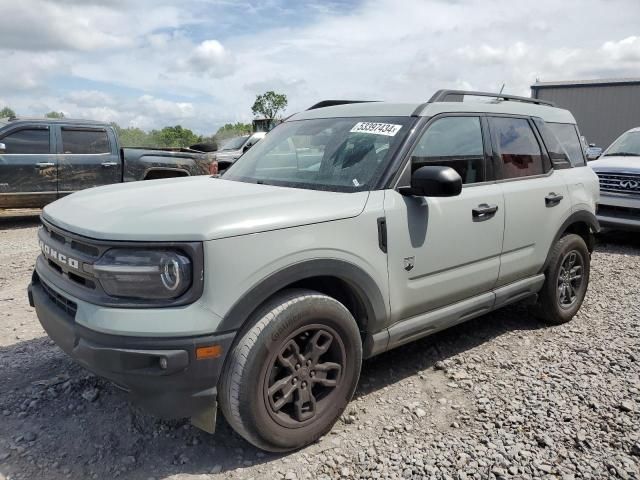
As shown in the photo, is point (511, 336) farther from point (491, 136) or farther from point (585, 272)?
point (491, 136)

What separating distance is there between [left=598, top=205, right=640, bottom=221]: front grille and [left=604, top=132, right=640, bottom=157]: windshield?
1345 millimetres

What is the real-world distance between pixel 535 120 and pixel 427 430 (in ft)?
8.71

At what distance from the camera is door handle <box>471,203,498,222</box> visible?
3496 mm

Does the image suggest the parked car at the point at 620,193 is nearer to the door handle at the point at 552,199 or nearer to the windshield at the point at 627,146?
the windshield at the point at 627,146

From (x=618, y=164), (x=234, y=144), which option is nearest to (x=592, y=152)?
(x=618, y=164)

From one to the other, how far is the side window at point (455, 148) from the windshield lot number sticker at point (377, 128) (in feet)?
0.58

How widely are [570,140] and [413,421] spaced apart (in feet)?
9.87

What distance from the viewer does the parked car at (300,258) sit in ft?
7.64

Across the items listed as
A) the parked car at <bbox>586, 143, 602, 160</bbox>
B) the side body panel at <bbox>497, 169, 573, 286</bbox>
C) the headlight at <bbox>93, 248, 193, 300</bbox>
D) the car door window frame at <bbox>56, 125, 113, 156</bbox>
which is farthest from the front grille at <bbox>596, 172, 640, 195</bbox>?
the car door window frame at <bbox>56, 125, 113, 156</bbox>

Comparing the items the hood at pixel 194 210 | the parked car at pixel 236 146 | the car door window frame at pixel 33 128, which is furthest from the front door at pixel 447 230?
the parked car at pixel 236 146

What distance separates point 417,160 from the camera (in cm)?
326

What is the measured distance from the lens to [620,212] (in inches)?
303

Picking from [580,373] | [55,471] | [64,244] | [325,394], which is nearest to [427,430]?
[325,394]

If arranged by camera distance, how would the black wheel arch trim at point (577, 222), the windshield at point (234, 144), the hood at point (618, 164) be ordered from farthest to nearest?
the windshield at point (234, 144) → the hood at point (618, 164) → the black wheel arch trim at point (577, 222)
